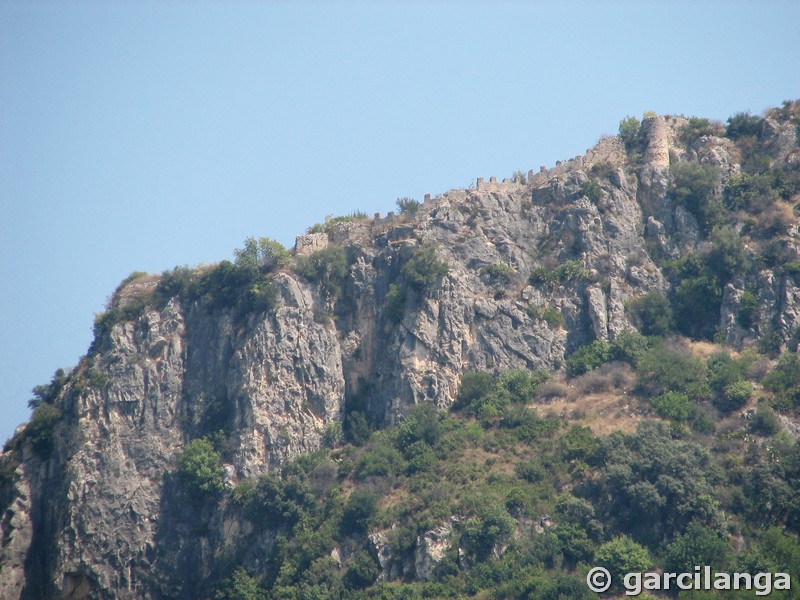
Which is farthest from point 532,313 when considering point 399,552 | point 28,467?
point 28,467

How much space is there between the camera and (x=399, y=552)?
67.3 metres

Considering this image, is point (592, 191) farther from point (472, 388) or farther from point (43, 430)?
point (43, 430)

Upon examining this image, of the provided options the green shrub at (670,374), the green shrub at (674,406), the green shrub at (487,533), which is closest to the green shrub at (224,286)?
the green shrub at (487,533)

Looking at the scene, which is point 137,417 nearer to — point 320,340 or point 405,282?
point 320,340

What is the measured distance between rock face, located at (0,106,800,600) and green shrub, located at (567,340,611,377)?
73 cm

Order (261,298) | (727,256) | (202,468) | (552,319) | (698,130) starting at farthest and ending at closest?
(698,130)
(727,256)
(552,319)
(261,298)
(202,468)

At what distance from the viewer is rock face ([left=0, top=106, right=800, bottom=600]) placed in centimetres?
7144

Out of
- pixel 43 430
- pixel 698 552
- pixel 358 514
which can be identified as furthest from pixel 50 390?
pixel 698 552

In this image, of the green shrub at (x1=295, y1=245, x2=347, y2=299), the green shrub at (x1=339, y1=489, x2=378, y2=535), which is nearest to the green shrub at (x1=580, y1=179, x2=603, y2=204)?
the green shrub at (x1=295, y1=245, x2=347, y2=299)

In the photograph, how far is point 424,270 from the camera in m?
76.1

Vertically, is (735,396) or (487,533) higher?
(735,396)

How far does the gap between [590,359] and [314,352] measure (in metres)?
14.5

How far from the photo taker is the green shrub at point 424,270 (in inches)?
2982

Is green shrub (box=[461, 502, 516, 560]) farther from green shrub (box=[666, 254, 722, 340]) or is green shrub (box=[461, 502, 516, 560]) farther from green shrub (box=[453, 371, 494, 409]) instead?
green shrub (box=[666, 254, 722, 340])
